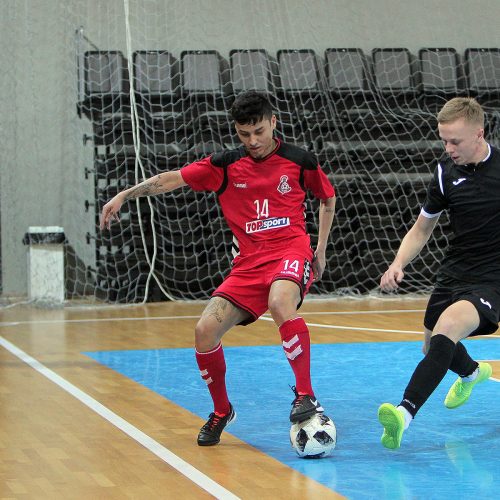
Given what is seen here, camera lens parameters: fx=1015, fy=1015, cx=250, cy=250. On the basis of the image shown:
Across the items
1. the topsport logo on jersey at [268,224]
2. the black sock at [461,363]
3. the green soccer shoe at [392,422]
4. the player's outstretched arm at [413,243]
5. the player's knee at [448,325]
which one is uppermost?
→ the topsport logo on jersey at [268,224]

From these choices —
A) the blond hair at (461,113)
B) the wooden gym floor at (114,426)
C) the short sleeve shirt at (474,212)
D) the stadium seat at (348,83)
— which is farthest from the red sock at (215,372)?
the stadium seat at (348,83)

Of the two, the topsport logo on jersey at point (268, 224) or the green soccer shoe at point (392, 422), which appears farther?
the topsport logo on jersey at point (268, 224)

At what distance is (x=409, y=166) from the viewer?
11.9 metres

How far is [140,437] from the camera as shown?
14.6 feet

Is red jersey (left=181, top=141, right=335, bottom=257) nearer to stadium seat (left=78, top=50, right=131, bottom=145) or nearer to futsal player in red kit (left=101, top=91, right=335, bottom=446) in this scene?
futsal player in red kit (left=101, top=91, right=335, bottom=446)

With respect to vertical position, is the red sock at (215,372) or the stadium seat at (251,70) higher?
the stadium seat at (251,70)

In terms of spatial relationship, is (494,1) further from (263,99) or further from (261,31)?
(263,99)

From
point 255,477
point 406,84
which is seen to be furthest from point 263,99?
point 406,84

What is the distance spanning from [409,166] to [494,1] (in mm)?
3042

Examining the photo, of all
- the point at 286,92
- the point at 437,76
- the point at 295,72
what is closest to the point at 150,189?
the point at 286,92

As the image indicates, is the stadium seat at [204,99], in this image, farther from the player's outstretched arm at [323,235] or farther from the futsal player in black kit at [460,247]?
the futsal player in black kit at [460,247]

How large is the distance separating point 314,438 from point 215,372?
64 centimetres

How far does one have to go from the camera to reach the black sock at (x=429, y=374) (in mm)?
3959

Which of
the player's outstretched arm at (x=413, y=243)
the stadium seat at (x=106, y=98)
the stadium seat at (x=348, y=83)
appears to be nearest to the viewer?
the player's outstretched arm at (x=413, y=243)
